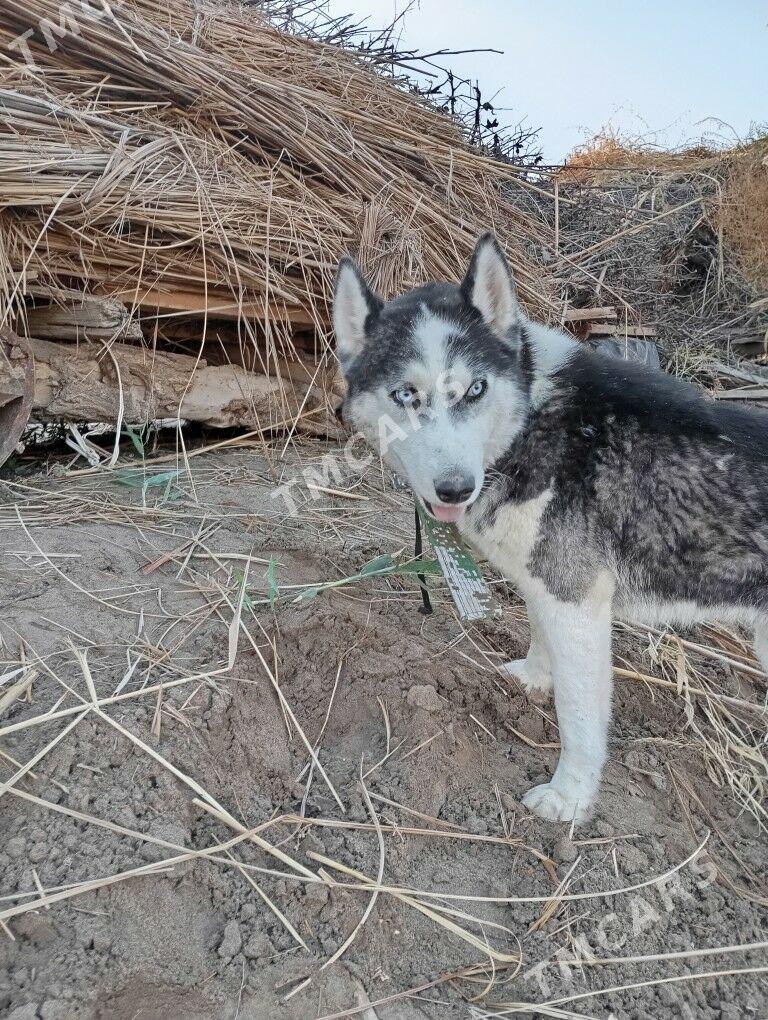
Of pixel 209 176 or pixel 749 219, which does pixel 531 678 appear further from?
pixel 749 219

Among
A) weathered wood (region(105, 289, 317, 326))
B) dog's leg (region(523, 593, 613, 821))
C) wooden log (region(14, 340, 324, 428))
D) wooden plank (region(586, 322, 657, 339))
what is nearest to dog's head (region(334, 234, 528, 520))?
dog's leg (region(523, 593, 613, 821))

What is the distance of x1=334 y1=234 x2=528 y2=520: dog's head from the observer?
7.88ft

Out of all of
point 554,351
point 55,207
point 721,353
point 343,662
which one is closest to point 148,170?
point 55,207

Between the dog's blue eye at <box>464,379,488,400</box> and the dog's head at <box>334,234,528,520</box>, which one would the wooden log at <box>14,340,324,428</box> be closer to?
the dog's head at <box>334,234,528,520</box>

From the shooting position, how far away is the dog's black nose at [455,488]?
228 cm

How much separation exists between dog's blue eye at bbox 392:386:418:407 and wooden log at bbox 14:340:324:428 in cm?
195

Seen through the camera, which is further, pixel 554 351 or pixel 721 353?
pixel 721 353

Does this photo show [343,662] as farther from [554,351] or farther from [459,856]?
[554,351]

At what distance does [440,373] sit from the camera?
250 cm

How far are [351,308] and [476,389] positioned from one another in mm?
626

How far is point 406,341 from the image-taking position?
103 inches

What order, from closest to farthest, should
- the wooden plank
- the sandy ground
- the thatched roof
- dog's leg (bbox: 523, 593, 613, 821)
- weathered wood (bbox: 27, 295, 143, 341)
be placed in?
the sandy ground → dog's leg (bbox: 523, 593, 613, 821) → the thatched roof → weathered wood (bbox: 27, 295, 143, 341) → the wooden plank

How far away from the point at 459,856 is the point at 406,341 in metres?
1.75

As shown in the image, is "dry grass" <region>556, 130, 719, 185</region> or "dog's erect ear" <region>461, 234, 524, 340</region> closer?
"dog's erect ear" <region>461, 234, 524, 340</region>
